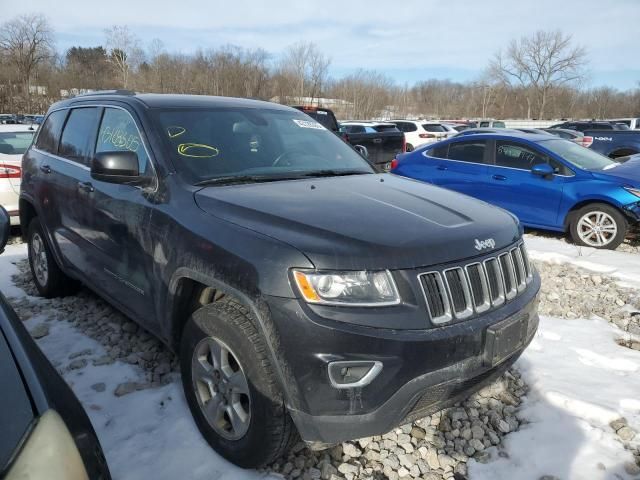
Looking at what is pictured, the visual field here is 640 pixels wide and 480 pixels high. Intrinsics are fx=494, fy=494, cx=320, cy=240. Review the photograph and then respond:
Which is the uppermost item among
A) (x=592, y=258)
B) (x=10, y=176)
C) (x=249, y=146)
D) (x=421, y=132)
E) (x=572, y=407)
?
(x=421, y=132)

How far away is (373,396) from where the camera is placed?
1.99m

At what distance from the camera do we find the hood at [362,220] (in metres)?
2.06

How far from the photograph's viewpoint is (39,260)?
15.5 ft

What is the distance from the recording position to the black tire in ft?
14.6

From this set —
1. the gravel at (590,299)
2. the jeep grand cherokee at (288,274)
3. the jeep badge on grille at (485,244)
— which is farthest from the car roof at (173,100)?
the gravel at (590,299)

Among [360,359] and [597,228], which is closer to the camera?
[360,359]

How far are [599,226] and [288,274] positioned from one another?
6.31m

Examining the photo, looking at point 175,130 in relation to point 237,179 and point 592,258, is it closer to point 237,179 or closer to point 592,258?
point 237,179

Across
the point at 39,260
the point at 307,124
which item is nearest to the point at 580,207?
the point at 307,124

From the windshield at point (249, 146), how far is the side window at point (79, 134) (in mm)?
958

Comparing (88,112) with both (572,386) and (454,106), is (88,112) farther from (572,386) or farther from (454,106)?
(454,106)

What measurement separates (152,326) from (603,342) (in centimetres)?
340

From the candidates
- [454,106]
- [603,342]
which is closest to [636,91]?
[454,106]

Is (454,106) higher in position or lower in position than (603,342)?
higher
